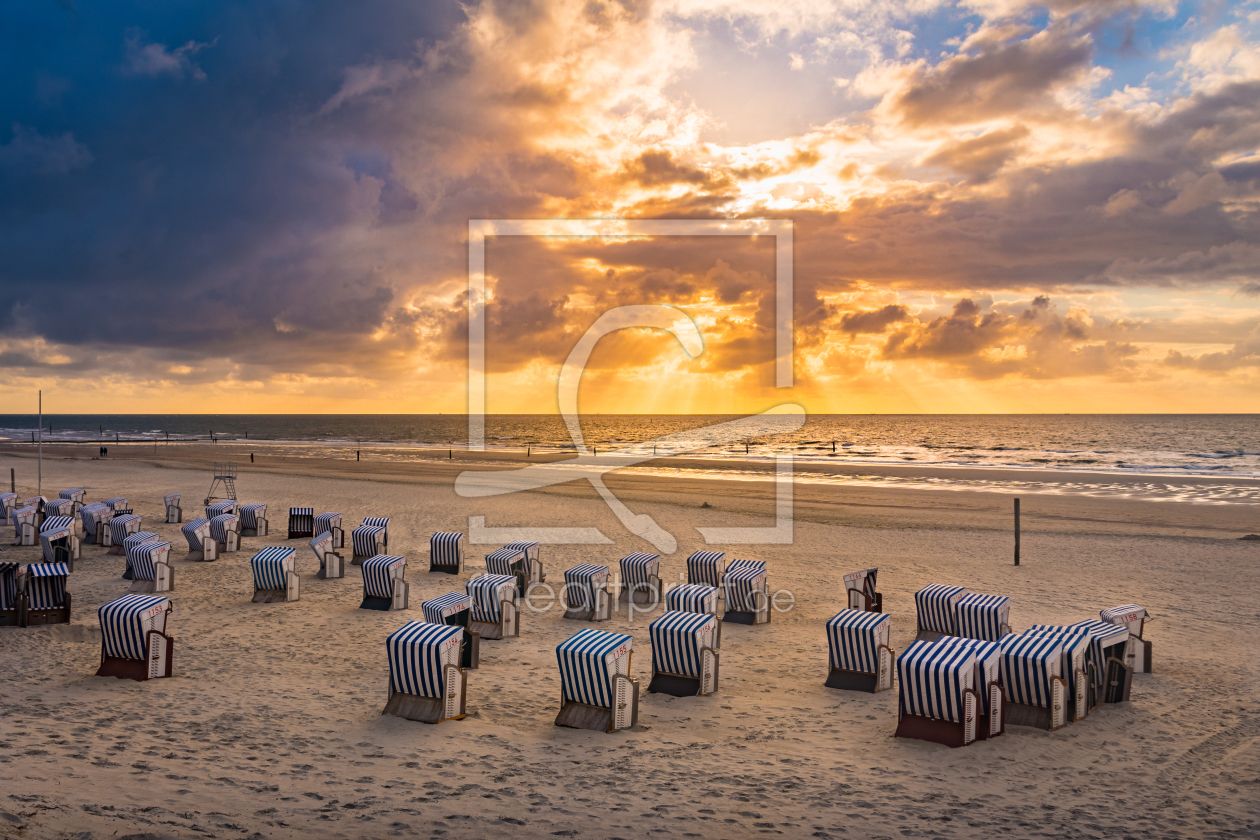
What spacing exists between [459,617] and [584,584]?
12.2ft

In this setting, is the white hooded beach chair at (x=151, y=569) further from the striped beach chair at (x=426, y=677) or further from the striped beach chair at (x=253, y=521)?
the striped beach chair at (x=426, y=677)

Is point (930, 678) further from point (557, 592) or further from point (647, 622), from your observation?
point (557, 592)

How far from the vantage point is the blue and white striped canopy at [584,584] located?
679 inches

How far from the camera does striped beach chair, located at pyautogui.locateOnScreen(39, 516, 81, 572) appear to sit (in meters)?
21.5

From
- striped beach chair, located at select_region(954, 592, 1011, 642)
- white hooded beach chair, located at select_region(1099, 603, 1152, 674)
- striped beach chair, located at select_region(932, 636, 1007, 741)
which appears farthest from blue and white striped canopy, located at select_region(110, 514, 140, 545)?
white hooded beach chair, located at select_region(1099, 603, 1152, 674)

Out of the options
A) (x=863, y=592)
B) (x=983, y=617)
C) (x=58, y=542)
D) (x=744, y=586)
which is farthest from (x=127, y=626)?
(x=983, y=617)

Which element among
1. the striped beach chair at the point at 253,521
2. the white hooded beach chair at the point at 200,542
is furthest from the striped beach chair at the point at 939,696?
the striped beach chair at the point at 253,521

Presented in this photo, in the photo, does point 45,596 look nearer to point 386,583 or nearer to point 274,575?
point 274,575

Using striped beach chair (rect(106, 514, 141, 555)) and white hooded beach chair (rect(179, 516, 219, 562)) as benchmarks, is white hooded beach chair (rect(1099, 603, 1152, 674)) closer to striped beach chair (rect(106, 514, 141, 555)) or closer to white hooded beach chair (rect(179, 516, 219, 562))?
white hooded beach chair (rect(179, 516, 219, 562))

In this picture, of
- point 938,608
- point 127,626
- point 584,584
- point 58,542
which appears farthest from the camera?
point 58,542

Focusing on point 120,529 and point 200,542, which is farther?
point 120,529

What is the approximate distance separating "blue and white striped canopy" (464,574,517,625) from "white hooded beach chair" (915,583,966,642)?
26.0 feet

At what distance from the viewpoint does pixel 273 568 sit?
18.2m

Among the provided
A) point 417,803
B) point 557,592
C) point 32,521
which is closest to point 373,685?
point 417,803
